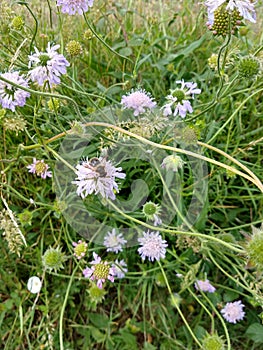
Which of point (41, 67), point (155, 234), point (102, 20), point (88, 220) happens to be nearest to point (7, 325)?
point (88, 220)

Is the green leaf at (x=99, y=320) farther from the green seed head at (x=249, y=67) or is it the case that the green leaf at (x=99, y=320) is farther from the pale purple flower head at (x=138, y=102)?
the green seed head at (x=249, y=67)

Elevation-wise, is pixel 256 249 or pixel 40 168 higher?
pixel 256 249

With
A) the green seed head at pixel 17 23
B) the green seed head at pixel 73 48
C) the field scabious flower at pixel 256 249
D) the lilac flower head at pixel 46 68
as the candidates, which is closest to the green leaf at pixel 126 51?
the green seed head at pixel 73 48

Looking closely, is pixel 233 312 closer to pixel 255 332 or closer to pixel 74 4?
pixel 255 332

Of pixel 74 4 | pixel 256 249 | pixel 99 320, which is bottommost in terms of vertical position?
pixel 99 320

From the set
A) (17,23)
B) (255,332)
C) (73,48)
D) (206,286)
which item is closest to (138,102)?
(73,48)

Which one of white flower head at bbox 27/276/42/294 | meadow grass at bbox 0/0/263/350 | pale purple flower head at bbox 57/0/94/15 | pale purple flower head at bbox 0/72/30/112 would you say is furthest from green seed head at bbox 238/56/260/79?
white flower head at bbox 27/276/42/294

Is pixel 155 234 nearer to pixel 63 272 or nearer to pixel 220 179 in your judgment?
pixel 220 179
